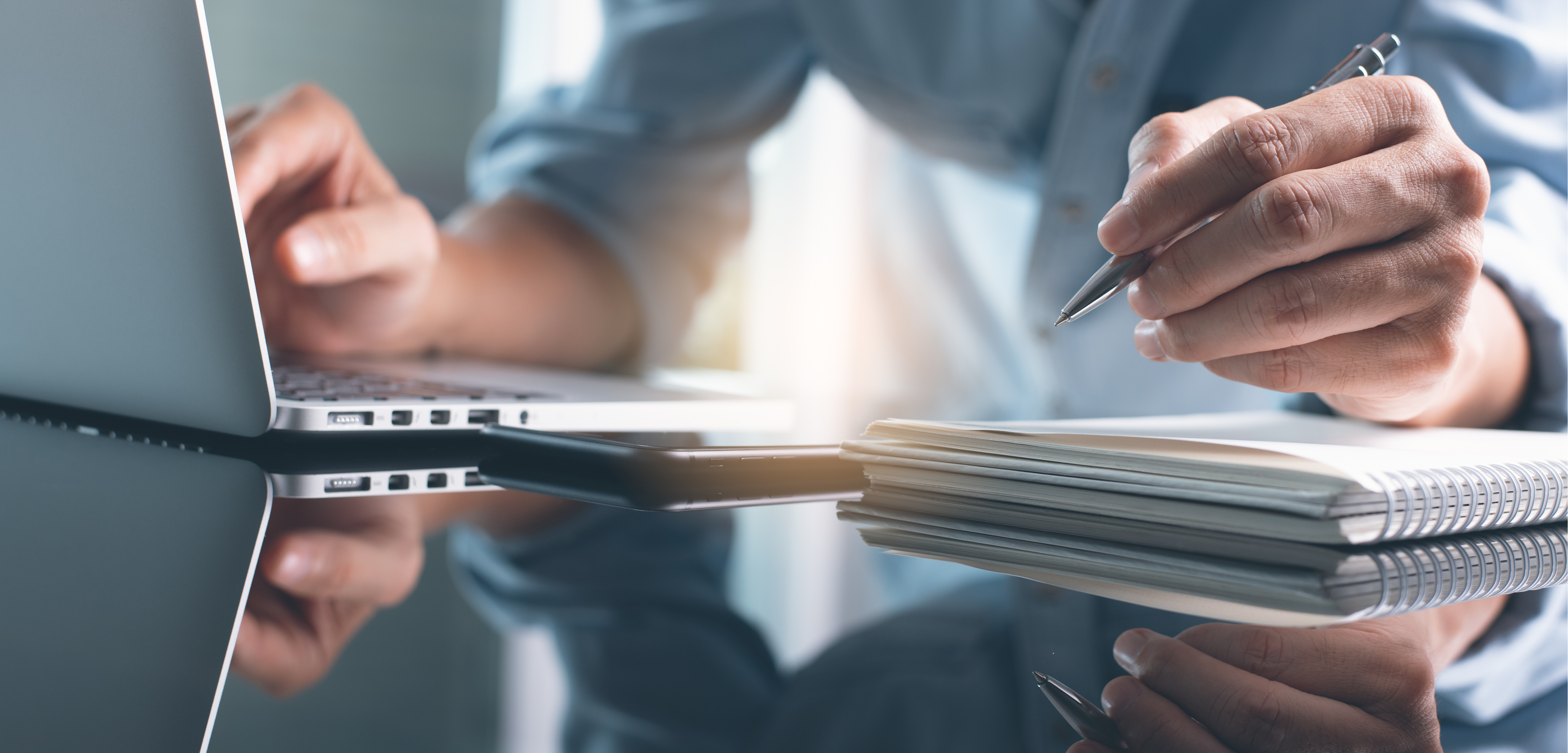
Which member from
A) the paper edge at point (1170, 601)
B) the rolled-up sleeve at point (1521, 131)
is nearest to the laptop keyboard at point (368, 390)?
the paper edge at point (1170, 601)

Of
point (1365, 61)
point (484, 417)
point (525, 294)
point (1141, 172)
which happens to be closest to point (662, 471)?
point (484, 417)

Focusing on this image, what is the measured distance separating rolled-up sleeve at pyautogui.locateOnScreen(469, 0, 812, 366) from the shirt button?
43 centimetres

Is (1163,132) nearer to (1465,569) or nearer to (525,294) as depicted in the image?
(1465,569)

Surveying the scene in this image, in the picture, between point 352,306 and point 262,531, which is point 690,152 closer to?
point 352,306

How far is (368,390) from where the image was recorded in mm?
466

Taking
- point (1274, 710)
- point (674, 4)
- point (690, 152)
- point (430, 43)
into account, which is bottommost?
point (1274, 710)

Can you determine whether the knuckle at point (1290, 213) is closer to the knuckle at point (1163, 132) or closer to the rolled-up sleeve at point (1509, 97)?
the knuckle at point (1163, 132)

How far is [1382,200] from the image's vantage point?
1.10 feet

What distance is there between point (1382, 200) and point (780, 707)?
0.92 ft

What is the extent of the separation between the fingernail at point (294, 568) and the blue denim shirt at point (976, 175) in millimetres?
54

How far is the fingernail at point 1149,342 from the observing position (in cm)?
38

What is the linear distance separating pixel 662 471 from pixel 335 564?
116mm

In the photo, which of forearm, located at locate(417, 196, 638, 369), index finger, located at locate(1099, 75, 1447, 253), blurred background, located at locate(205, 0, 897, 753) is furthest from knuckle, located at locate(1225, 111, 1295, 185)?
blurred background, located at locate(205, 0, 897, 753)

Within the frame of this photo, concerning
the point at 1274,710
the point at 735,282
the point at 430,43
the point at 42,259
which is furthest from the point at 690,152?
the point at 430,43
